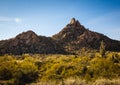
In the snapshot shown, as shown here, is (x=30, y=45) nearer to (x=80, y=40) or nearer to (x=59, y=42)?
(x=59, y=42)

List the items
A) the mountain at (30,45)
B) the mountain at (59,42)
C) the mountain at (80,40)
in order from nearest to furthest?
the mountain at (30,45) < the mountain at (59,42) < the mountain at (80,40)

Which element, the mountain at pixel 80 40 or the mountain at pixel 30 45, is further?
the mountain at pixel 80 40

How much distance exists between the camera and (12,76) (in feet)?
67.4

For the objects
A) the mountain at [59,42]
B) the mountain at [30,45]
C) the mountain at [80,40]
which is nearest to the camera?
the mountain at [30,45]

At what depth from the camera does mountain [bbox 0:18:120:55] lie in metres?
91.9

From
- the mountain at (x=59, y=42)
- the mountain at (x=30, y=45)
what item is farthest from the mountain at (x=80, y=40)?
the mountain at (x=30, y=45)

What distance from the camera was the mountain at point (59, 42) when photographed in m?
91.9

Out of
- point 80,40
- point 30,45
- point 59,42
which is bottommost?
point 30,45

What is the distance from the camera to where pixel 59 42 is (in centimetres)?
10369

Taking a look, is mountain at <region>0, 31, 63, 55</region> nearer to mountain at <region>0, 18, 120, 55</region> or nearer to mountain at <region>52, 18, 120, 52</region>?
mountain at <region>0, 18, 120, 55</region>

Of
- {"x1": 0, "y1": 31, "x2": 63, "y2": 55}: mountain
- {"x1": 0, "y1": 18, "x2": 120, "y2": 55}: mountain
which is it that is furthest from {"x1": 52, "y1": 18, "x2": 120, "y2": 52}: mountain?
{"x1": 0, "y1": 31, "x2": 63, "y2": 55}: mountain

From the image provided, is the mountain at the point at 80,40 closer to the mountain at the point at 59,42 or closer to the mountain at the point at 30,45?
the mountain at the point at 59,42

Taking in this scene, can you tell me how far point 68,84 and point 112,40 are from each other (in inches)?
3840

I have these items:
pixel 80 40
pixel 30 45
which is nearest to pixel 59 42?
pixel 80 40
